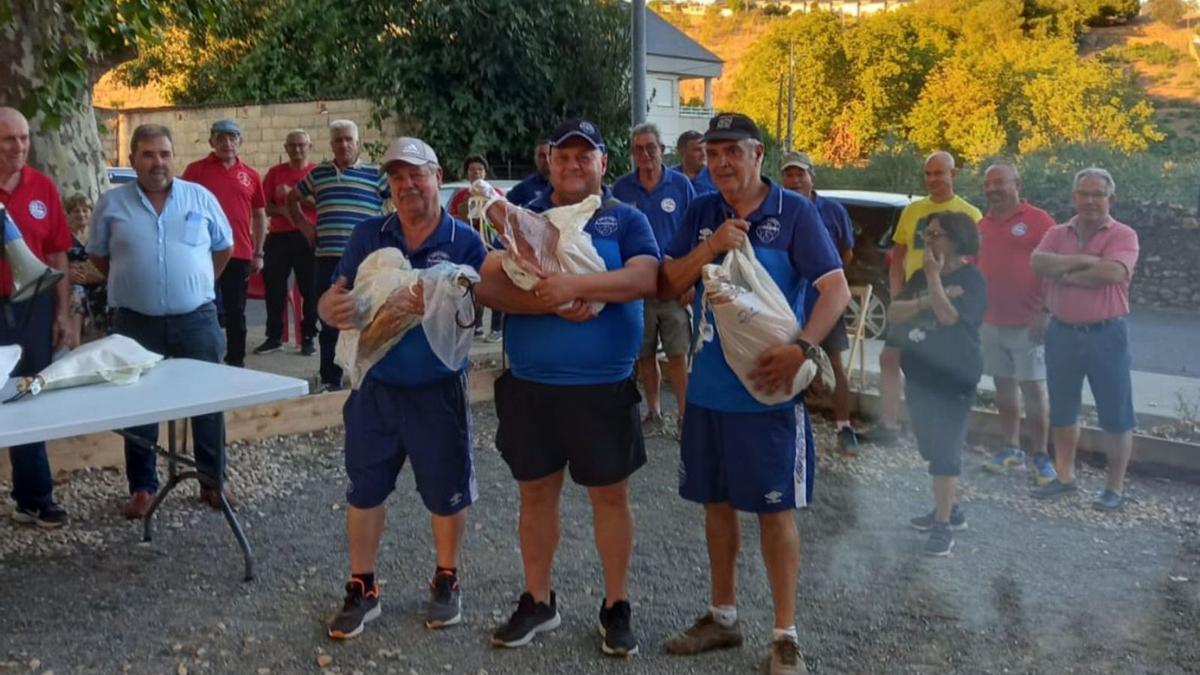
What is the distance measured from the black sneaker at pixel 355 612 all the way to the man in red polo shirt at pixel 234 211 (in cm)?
404

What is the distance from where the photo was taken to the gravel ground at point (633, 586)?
12.6 ft

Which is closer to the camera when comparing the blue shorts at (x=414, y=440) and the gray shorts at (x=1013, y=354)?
the blue shorts at (x=414, y=440)

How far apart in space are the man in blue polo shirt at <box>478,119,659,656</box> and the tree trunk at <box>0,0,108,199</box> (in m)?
4.65

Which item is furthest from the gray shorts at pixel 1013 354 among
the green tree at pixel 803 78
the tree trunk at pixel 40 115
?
the green tree at pixel 803 78

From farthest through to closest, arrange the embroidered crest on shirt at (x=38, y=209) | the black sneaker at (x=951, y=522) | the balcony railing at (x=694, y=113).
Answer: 1. the balcony railing at (x=694, y=113)
2. the black sneaker at (x=951, y=522)
3. the embroidered crest on shirt at (x=38, y=209)

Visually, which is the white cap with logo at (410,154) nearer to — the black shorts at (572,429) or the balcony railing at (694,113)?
the black shorts at (572,429)

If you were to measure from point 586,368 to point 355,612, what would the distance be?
130 centimetres

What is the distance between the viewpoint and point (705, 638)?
3855mm

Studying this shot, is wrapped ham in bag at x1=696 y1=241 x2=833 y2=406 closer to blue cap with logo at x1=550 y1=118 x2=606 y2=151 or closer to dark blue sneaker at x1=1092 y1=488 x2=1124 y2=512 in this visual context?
blue cap with logo at x1=550 y1=118 x2=606 y2=151

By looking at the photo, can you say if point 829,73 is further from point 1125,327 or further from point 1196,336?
point 1125,327

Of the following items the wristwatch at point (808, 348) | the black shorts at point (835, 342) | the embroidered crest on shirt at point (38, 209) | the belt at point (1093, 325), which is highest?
the embroidered crest on shirt at point (38, 209)

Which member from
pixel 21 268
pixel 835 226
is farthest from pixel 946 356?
pixel 21 268

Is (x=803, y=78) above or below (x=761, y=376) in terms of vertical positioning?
above

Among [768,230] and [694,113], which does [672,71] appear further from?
[768,230]
